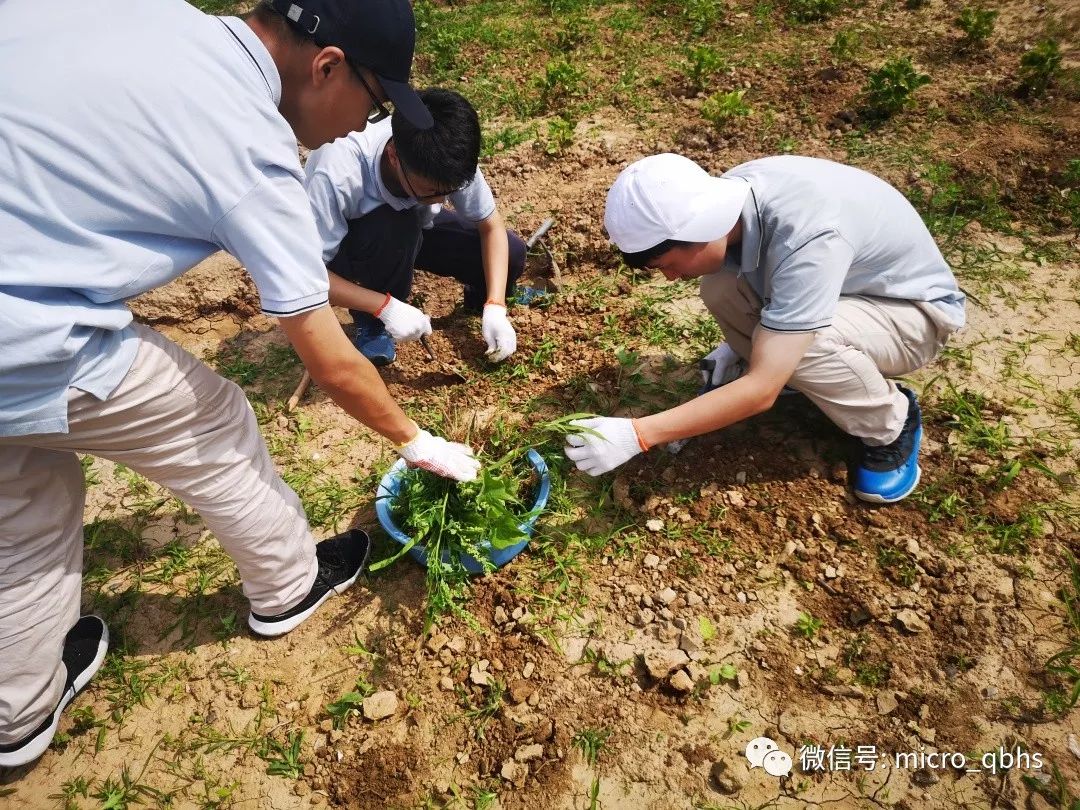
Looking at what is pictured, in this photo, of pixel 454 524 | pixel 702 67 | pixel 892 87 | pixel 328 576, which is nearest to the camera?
pixel 454 524

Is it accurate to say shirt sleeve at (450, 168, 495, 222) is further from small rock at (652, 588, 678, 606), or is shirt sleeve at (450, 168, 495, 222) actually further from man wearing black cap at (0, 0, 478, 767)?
small rock at (652, 588, 678, 606)

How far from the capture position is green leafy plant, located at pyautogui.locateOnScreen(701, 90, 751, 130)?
3961 millimetres

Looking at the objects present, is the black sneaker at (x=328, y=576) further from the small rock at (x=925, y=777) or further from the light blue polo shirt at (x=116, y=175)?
the small rock at (x=925, y=777)

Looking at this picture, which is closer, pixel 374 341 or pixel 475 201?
pixel 475 201

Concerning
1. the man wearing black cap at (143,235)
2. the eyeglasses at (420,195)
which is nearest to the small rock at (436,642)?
the man wearing black cap at (143,235)

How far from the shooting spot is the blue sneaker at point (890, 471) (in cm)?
223

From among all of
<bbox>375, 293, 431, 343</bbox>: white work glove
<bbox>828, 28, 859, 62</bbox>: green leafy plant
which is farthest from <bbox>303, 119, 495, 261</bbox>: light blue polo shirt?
<bbox>828, 28, 859, 62</bbox>: green leafy plant

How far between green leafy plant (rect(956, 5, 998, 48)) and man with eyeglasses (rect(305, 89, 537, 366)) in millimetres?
3771

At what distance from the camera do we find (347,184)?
2594 mm

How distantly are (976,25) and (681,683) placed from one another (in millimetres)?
4974

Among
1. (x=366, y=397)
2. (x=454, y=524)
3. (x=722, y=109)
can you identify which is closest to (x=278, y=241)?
(x=366, y=397)

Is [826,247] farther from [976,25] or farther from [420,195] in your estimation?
[976,25]

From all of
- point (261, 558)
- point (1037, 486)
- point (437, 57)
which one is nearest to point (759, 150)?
point (1037, 486)

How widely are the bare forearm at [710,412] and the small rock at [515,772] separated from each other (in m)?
1.06
